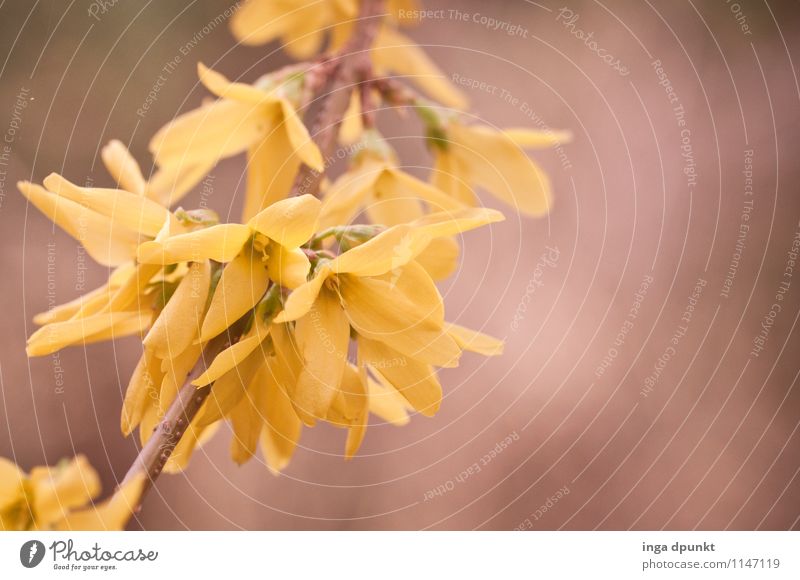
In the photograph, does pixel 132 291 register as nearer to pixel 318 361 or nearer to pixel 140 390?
pixel 140 390

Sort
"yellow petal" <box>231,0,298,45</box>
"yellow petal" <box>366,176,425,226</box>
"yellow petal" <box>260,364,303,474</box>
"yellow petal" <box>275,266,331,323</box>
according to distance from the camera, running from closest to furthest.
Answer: "yellow petal" <box>275,266,331,323</box> → "yellow petal" <box>260,364,303,474</box> → "yellow petal" <box>366,176,425,226</box> → "yellow petal" <box>231,0,298,45</box>

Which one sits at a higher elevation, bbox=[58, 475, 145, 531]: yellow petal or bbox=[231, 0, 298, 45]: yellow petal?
bbox=[231, 0, 298, 45]: yellow petal

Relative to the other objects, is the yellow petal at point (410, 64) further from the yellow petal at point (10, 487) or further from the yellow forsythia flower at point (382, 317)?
the yellow petal at point (10, 487)

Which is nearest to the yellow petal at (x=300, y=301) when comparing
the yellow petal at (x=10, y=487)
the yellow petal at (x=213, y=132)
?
the yellow petal at (x=213, y=132)

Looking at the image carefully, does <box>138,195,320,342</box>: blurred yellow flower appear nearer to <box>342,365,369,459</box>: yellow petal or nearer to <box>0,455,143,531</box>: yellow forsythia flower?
<box>342,365,369,459</box>: yellow petal

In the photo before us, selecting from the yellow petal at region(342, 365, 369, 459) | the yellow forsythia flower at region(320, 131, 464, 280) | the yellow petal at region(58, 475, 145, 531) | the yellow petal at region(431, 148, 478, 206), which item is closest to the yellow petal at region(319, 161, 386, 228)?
the yellow forsythia flower at region(320, 131, 464, 280)

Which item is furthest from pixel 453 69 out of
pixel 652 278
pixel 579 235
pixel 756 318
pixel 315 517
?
pixel 315 517

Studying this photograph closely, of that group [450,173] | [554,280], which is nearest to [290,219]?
[450,173]
